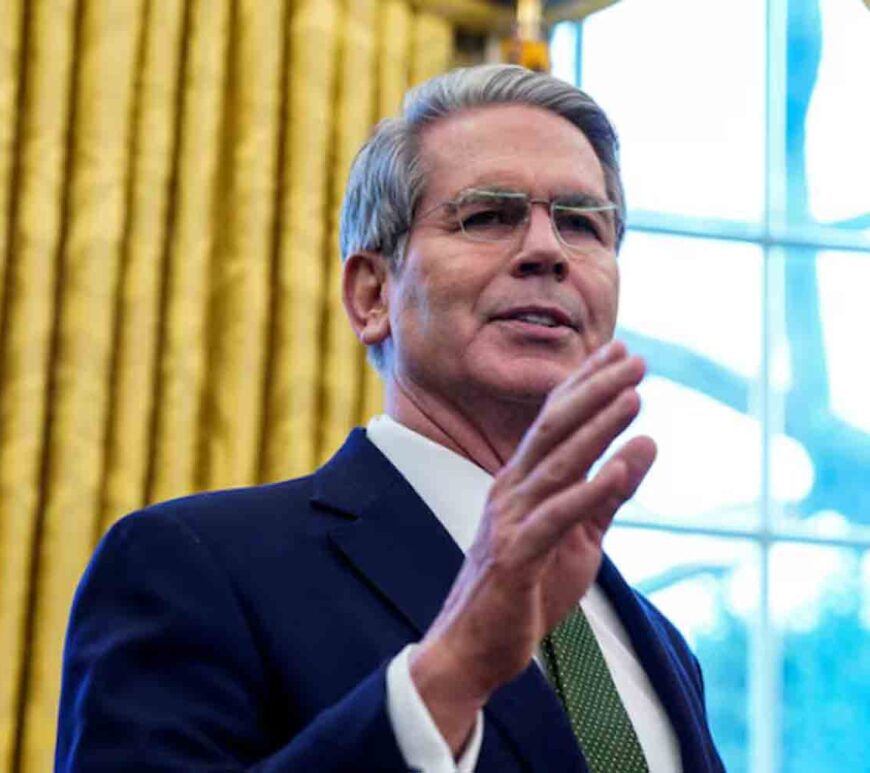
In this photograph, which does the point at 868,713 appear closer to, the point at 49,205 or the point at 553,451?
the point at 49,205

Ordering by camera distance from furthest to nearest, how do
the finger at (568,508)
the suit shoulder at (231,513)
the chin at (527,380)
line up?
the chin at (527,380), the suit shoulder at (231,513), the finger at (568,508)

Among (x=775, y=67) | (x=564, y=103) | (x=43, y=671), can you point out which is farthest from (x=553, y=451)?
(x=775, y=67)

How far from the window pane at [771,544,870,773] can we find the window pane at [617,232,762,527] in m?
0.20

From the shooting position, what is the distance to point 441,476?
2.32 meters

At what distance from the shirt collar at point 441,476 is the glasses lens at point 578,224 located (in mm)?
317

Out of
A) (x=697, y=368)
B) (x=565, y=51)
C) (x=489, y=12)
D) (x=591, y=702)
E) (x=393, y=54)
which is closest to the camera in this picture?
(x=591, y=702)

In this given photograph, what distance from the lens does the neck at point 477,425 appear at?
238cm

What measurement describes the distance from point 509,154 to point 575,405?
0.89 m

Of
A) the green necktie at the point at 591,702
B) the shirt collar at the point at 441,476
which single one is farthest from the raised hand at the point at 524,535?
the shirt collar at the point at 441,476

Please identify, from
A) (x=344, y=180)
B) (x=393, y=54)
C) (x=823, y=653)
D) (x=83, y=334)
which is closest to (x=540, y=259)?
(x=83, y=334)

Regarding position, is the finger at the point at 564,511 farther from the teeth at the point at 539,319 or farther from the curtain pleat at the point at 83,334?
the curtain pleat at the point at 83,334

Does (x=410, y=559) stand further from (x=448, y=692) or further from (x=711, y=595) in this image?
(x=711, y=595)

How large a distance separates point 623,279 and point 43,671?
184 cm

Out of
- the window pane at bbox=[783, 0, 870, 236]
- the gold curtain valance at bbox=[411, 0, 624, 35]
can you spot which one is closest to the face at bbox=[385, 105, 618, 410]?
the gold curtain valance at bbox=[411, 0, 624, 35]
